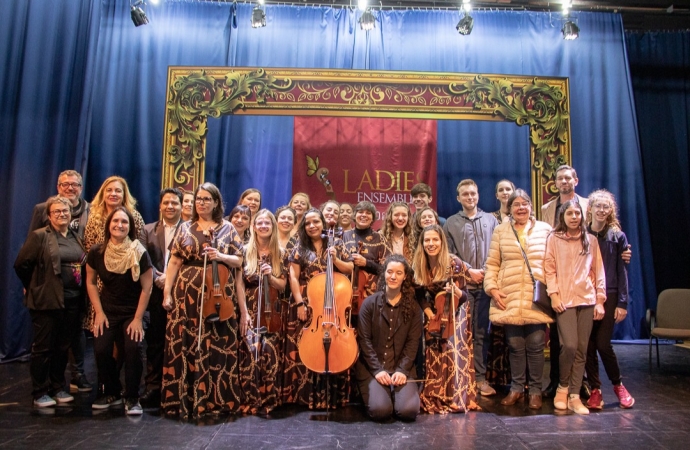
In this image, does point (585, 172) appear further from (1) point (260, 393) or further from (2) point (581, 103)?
(1) point (260, 393)

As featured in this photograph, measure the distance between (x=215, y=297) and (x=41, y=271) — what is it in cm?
131

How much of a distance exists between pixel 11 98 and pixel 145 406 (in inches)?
147

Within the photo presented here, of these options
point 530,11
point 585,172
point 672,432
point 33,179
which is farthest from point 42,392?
point 530,11

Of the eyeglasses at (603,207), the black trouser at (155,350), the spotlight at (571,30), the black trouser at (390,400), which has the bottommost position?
the black trouser at (390,400)

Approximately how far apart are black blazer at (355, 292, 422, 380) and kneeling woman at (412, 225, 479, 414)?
21 cm

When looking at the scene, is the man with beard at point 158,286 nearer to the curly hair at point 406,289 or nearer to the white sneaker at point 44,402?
the white sneaker at point 44,402

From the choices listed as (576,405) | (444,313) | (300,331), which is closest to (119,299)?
(300,331)

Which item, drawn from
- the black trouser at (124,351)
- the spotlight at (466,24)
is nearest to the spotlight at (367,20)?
the spotlight at (466,24)

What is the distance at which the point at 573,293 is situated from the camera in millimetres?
3795

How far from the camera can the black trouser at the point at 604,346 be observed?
12.9 ft

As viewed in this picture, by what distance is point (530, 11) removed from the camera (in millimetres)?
6938

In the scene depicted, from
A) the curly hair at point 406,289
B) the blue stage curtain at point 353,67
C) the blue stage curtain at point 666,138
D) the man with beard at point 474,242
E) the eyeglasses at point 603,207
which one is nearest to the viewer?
the curly hair at point 406,289

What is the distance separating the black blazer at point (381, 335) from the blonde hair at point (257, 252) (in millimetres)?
702

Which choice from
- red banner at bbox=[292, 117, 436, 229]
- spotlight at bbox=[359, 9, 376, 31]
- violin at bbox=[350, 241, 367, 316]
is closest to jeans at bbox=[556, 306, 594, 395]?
violin at bbox=[350, 241, 367, 316]
